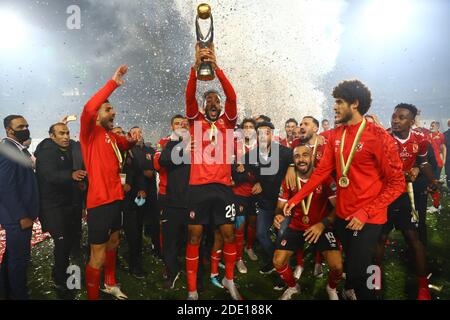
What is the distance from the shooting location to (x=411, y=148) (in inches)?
182

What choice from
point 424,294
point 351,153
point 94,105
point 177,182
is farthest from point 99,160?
point 424,294

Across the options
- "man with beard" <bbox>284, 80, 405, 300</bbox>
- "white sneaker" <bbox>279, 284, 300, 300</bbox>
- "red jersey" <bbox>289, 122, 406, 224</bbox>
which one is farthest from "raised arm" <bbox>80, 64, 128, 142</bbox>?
"white sneaker" <bbox>279, 284, 300, 300</bbox>

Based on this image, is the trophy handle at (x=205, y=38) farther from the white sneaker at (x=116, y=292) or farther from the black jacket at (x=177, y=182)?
the white sneaker at (x=116, y=292)

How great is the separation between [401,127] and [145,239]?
580 centimetres

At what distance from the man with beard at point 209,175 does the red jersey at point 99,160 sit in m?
0.99

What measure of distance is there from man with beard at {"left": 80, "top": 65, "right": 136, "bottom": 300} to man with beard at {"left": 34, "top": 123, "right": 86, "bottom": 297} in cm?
74

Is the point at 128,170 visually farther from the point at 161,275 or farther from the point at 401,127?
the point at 401,127

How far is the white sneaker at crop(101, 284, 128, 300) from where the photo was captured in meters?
4.40

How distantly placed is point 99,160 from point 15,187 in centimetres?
116

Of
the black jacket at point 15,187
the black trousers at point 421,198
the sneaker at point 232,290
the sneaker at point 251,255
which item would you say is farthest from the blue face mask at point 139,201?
the black trousers at point 421,198

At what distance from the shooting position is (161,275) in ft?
17.3

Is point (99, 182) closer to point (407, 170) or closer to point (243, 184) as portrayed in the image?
point (243, 184)
